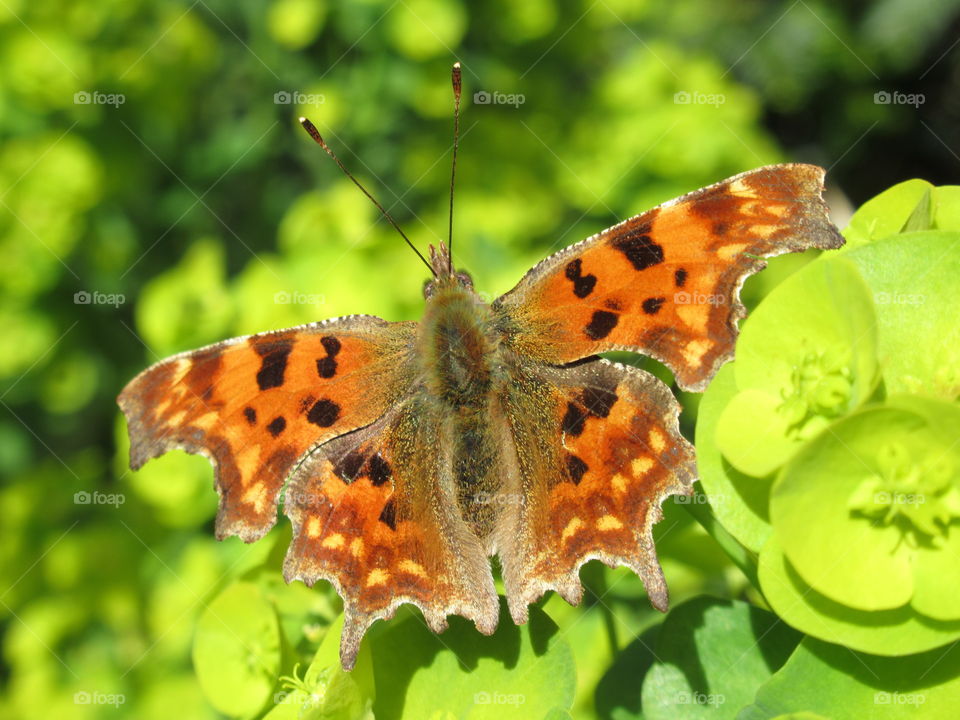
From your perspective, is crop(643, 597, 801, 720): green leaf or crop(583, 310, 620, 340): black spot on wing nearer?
crop(643, 597, 801, 720): green leaf

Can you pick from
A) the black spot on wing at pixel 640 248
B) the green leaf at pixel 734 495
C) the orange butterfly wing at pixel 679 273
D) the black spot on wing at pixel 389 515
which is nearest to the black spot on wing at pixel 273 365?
the black spot on wing at pixel 389 515

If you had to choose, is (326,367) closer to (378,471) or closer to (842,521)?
(378,471)

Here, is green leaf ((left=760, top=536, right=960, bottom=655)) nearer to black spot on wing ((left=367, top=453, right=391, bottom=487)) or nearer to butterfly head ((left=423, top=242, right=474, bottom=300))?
black spot on wing ((left=367, top=453, right=391, bottom=487))

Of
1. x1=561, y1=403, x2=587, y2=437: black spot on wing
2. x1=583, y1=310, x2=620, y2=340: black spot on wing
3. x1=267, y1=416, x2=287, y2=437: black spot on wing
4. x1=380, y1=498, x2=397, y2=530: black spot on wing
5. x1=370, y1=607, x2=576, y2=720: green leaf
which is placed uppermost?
x1=583, y1=310, x2=620, y2=340: black spot on wing

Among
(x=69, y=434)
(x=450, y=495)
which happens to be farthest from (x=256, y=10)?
(x=450, y=495)

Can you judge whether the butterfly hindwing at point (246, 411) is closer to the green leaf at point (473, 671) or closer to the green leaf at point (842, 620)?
the green leaf at point (473, 671)

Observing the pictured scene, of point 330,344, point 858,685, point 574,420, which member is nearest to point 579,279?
point 574,420

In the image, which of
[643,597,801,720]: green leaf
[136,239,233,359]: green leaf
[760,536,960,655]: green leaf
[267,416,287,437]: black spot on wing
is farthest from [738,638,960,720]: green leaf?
[136,239,233,359]: green leaf

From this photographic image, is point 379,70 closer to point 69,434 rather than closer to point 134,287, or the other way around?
point 134,287
